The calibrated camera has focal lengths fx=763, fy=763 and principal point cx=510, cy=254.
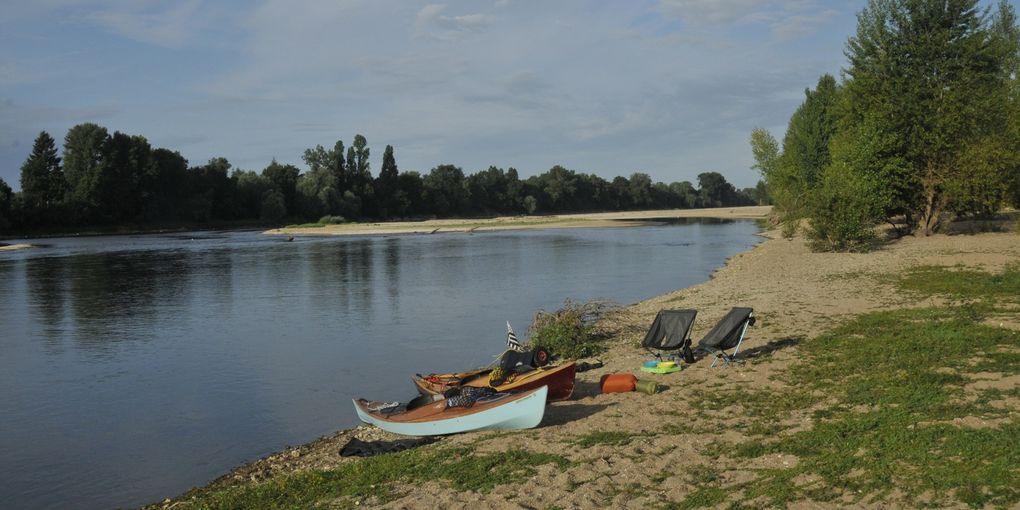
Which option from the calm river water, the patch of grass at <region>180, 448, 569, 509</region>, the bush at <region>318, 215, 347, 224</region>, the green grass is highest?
the bush at <region>318, 215, 347, 224</region>

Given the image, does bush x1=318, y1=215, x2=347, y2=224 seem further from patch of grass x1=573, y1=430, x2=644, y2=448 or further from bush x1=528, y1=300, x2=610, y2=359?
patch of grass x1=573, y1=430, x2=644, y2=448

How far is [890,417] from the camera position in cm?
865

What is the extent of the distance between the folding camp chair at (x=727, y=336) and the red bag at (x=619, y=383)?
1.79 m

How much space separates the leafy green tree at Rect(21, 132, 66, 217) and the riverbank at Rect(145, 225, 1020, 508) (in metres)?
110

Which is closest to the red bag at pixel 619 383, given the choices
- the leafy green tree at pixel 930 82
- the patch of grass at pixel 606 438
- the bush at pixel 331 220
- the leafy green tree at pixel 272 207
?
the patch of grass at pixel 606 438

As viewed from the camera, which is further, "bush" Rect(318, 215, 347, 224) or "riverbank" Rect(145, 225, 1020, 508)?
"bush" Rect(318, 215, 347, 224)

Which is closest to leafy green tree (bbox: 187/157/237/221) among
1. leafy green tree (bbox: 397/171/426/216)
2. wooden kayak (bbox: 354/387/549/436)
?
leafy green tree (bbox: 397/171/426/216)

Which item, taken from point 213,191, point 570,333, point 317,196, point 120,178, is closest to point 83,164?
point 120,178

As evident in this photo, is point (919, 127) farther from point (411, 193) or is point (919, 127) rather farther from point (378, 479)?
point (411, 193)

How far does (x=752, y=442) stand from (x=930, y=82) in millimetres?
32729

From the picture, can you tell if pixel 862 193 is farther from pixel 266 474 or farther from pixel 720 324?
pixel 266 474

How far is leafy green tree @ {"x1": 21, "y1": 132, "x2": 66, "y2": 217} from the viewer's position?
104m

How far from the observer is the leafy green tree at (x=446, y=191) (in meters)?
158

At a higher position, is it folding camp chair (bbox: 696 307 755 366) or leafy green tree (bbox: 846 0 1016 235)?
leafy green tree (bbox: 846 0 1016 235)
